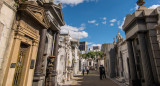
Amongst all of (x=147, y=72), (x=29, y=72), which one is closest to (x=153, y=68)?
(x=147, y=72)

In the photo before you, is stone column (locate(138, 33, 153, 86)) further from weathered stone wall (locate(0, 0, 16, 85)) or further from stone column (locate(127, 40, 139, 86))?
weathered stone wall (locate(0, 0, 16, 85))

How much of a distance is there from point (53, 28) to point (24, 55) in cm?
376

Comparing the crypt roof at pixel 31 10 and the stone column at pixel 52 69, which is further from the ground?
the crypt roof at pixel 31 10

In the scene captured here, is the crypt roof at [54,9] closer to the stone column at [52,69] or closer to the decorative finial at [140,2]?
the stone column at [52,69]

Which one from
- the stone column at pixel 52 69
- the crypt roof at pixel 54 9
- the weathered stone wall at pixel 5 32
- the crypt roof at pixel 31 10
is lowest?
the stone column at pixel 52 69

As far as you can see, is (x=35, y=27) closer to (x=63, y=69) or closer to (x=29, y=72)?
(x=29, y=72)

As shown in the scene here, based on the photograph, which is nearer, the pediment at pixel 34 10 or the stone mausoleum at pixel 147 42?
the pediment at pixel 34 10

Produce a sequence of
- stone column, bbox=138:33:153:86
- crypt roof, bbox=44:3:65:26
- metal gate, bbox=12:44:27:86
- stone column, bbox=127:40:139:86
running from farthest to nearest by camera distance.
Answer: crypt roof, bbox=44:3:65:26, stone column, bbox=127:40:139:86, stone column, bbox=138:33:153:86, metal gate, bbox=12:44:27:86

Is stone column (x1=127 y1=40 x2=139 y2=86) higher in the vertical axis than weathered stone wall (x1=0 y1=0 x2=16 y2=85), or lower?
lower

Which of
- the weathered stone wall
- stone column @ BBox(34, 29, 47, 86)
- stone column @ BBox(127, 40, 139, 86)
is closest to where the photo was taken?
the weathered stone wall

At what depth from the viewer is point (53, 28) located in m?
7.43

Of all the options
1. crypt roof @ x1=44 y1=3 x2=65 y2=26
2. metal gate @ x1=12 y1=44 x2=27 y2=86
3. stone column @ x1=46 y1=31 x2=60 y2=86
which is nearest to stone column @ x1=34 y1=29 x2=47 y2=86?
stone column @ x1=46 y1=31 x2=60 y2=86

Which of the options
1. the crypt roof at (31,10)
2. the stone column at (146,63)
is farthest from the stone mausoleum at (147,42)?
the crypt roof at (31,10)

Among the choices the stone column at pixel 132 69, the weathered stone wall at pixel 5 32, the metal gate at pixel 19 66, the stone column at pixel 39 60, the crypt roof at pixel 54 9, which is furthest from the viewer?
the crypt roof at pixel 54 9
